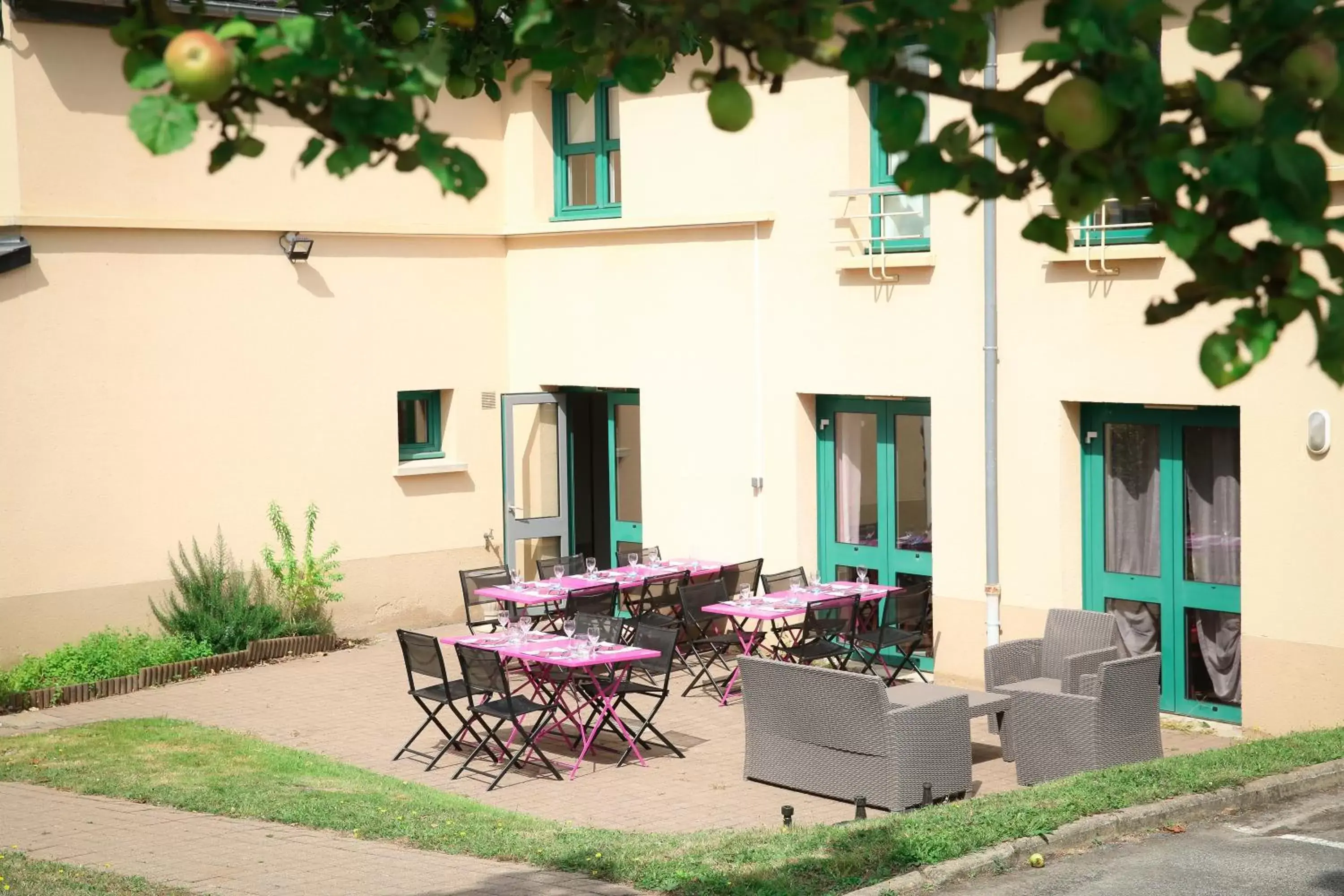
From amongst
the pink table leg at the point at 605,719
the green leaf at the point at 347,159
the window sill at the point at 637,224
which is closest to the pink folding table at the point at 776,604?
the pink table leg at the point at 605,719

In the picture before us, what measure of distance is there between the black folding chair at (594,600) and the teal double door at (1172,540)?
12.7 feet

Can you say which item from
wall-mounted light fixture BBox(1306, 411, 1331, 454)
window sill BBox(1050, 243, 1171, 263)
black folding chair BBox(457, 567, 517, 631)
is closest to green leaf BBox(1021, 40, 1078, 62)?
wall-mounted light fixture BBox(1306, 411, 1331, 454)

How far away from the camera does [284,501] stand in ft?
50.6

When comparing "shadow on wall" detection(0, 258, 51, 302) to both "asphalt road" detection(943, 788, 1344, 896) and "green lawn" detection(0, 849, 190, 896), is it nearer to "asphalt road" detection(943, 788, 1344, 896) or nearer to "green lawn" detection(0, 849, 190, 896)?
"green lawn" detection(0, 849, 190, 896)

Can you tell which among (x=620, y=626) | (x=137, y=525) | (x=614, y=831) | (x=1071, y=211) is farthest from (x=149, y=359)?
(x=1071, y=211)

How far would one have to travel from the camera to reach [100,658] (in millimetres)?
13836

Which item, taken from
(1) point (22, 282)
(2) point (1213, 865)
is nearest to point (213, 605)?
(1) point (22, 282)

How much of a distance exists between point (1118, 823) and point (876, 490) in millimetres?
6224

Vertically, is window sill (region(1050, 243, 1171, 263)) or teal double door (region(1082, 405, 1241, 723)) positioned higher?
window sill (region(1050, 243, 1171, 263))

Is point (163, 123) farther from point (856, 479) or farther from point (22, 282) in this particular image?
point (856, 479)

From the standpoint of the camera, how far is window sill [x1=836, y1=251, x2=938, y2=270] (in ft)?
43.5

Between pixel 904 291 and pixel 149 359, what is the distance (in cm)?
650

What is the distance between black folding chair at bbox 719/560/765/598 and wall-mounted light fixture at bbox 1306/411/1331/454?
467cm

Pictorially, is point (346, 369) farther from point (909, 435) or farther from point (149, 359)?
point (909, 435)
